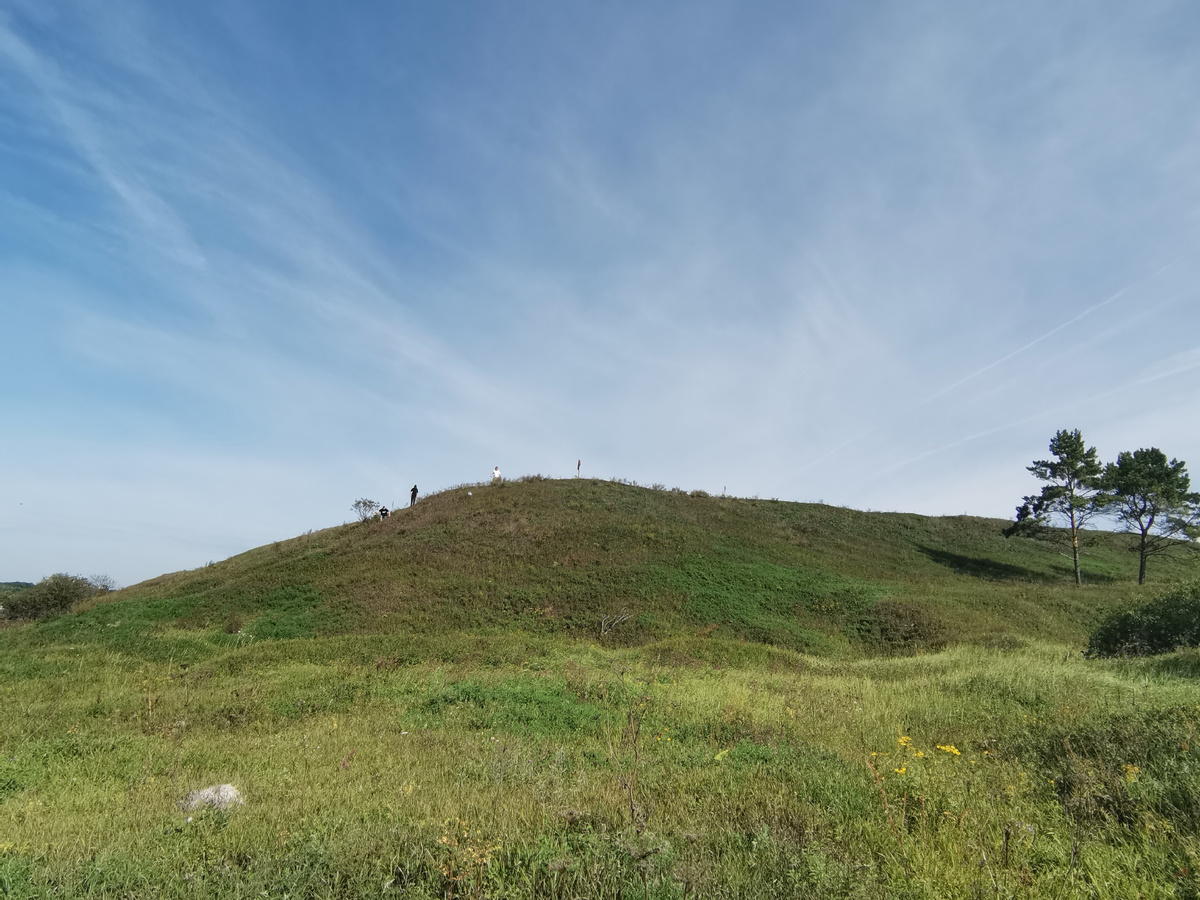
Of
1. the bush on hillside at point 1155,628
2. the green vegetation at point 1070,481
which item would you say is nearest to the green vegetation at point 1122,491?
the green vegetation at point 1070,481

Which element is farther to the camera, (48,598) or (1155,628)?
(48,598)

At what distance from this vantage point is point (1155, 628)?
1850 centimetres

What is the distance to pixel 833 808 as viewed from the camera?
5.71 meters

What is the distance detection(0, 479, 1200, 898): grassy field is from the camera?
4.30 metres

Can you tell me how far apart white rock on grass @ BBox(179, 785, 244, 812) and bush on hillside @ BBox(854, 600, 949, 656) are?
24.8 meters

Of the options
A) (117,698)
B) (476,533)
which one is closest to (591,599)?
(476,533)

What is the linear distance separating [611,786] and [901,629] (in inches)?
970

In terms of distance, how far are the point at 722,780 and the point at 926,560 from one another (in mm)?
41360

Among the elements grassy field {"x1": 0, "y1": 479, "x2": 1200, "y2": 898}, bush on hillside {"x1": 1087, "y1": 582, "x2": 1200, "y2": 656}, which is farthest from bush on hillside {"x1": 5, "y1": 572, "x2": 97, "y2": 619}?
bush on hillside {"x1": 1087, "y1": 582, "x2": 1200, "y2": 656}

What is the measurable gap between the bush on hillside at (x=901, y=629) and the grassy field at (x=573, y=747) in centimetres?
16

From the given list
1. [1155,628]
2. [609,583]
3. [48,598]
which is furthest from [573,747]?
[48,598]

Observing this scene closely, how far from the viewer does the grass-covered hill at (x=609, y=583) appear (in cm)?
2486

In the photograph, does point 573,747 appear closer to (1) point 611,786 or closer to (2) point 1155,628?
(1) point 611,786

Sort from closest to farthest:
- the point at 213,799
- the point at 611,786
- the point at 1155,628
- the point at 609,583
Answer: the point at 213,799 → the point at 611,786 → the point at 1155,628 → the point at 609,583
